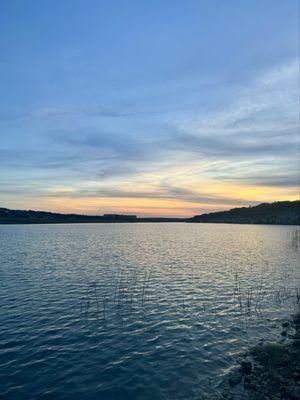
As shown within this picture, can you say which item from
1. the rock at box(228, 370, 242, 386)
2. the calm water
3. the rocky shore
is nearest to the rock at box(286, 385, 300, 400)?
the rocky shore

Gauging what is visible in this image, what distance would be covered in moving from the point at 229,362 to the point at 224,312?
9454mm

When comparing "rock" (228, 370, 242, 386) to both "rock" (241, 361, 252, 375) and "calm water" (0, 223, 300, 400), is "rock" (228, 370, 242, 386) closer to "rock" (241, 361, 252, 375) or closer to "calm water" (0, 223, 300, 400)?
"rock" (241, 361, 252, 375)

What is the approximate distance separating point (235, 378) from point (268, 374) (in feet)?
5.52

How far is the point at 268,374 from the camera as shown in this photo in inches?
637

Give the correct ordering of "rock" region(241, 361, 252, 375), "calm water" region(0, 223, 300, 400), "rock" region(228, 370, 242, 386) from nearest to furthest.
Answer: "rock" region(228, 370, 242, 386) → "calm water" region(0, 223, 300, 400) → "rock" region(241, 361, 252, 375)

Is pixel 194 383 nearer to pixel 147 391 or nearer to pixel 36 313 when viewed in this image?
pixel 147 391

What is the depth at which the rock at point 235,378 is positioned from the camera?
15.7m

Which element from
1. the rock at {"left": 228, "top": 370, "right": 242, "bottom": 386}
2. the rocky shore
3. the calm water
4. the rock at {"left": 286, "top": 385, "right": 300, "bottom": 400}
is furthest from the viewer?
the calm water

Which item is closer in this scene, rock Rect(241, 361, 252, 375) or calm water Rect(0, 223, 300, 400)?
calm water Rect(0, 223, 300, 400)

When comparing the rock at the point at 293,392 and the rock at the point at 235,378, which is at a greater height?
the rock at the point at 293,392

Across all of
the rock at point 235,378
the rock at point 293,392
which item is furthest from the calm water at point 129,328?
the rock at point 293,392

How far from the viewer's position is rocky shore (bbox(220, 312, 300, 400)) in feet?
47.6

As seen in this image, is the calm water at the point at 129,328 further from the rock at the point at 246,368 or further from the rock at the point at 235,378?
the rock at the point at 246,368

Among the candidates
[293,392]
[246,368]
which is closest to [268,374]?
[246,368]
